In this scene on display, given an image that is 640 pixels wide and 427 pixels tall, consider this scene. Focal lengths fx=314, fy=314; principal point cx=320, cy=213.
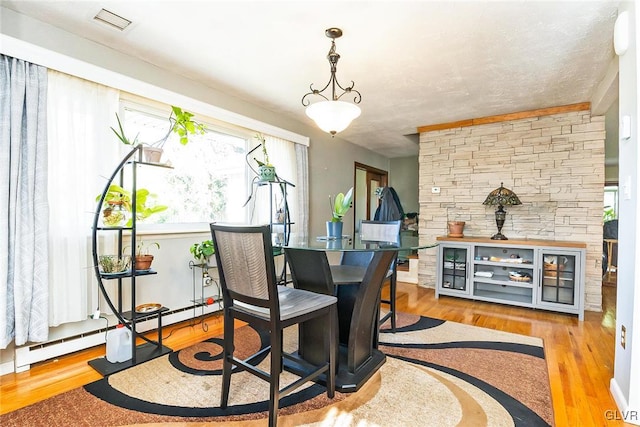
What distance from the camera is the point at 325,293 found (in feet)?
6.26

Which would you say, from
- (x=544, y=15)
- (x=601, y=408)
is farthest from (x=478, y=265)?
(x=544, y=15)

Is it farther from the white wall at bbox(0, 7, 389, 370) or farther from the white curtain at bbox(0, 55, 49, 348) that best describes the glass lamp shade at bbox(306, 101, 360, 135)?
the white curtain at bbox(0, 55, 49, 348)

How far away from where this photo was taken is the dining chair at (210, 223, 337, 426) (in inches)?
55.4

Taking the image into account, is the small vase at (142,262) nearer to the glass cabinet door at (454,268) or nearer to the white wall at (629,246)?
the white wall at (629,246)

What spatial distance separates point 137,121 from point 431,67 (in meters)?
2.59

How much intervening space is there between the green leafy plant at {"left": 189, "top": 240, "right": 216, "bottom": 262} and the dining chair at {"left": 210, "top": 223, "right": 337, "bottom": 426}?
52.2 inches

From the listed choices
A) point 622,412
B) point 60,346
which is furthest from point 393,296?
point 60,346

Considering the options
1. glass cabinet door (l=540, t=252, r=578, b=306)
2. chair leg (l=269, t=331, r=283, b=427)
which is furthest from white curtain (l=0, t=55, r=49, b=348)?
glass cabinet door (l=540, t=252, r=578, b=306)

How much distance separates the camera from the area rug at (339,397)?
1596mm

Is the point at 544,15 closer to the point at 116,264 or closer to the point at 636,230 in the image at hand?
the point at 636,230

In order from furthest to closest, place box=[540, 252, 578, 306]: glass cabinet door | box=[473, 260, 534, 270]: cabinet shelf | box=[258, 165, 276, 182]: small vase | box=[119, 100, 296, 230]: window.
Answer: box=[473, 260, 534, 270]: cabinet shelf
box=[540, 252, 578, 306]: glass cabinet door
box=[258, 165, 276, 182]: small vase
box=[119, 100, 296, 230]: window

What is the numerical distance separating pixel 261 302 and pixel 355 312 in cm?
70

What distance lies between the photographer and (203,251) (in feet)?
9.45

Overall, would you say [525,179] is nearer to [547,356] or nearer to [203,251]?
[547,356]
